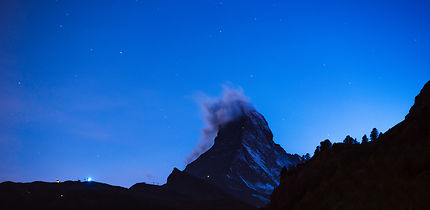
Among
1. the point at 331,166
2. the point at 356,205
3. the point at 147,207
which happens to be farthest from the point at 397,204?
the point at 147,207

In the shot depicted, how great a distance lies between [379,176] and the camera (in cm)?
2278

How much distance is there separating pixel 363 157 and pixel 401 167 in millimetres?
5710

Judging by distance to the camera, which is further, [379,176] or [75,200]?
[75,200]

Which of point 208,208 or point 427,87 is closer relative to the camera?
point 427,87

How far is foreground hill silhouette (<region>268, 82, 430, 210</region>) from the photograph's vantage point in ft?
65.5

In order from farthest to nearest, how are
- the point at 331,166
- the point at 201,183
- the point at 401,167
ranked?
the point at 201,183
the point at 331,166
the point at 401,167

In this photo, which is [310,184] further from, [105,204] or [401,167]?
[105,204]

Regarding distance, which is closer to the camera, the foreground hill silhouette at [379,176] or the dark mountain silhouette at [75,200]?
the foreground hill silhouette at [379,176]

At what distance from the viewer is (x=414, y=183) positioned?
19.9 m

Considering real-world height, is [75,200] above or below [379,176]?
above

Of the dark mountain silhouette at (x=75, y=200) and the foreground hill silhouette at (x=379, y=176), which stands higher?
the dark mountain silhouette at (x=75, y=200)

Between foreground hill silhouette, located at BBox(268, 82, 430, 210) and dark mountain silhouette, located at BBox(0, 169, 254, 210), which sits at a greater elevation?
dark mountain silhouette, located at BBox(0, 169, 254, 210)

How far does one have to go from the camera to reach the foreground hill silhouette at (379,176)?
786 inches

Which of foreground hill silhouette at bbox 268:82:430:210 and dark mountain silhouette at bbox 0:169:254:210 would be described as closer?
foreground hill silhouette at bbox 268:82:430:210
